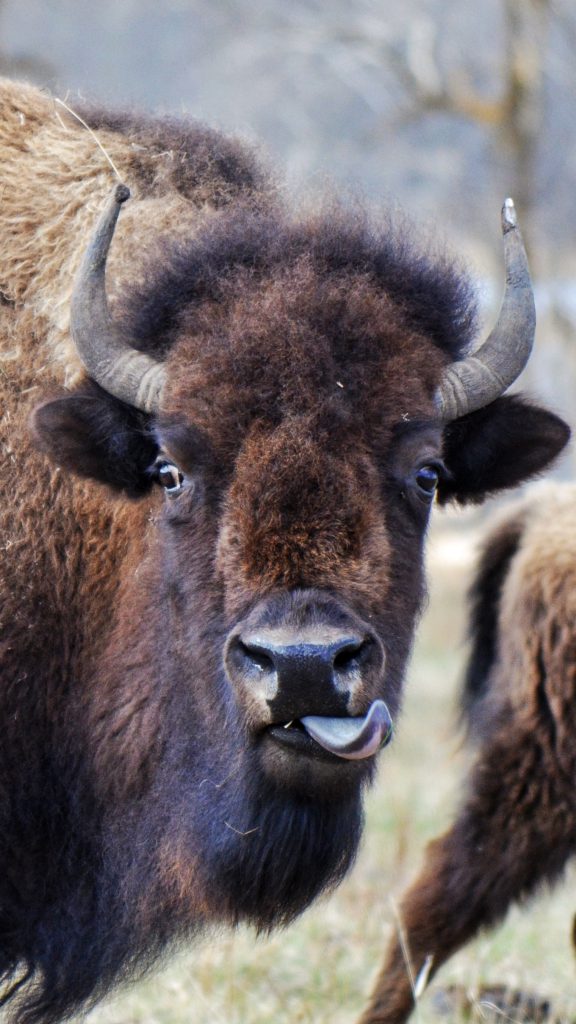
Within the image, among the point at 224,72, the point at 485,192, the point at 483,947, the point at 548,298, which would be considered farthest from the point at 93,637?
the point at 224,72

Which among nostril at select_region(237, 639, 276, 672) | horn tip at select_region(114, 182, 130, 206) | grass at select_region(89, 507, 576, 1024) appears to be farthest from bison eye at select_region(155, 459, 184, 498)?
grass at select_region(89, 507, 576, 1024)

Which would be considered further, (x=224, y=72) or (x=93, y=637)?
(x=224, y=72)

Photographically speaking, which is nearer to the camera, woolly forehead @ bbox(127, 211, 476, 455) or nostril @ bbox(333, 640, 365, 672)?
nostril @ bbox(333, 640, 365, 672)

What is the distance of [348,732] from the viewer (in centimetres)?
348

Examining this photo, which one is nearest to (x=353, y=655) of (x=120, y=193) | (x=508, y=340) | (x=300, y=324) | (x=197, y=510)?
(x=197, y=510)

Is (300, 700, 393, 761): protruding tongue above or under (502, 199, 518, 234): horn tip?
under

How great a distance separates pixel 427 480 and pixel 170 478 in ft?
2.52

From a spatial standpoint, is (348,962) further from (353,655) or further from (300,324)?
(300,324)

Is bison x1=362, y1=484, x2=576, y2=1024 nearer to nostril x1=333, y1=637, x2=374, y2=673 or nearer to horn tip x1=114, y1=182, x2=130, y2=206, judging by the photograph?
nostril x1=333, y1=637, x2=374, y2=673

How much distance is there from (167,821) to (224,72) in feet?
86.3

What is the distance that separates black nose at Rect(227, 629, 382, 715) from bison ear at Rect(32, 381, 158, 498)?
0.90 metres

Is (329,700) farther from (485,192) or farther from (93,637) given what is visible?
(485,192)

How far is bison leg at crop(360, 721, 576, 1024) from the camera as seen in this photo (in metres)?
5.91

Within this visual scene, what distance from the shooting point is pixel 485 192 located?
21.3 metres
